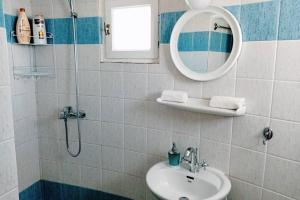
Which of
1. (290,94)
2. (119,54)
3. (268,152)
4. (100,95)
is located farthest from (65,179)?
(290,94)

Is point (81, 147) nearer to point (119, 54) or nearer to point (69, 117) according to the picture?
point (69, 117)

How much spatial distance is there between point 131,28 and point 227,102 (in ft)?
2.98

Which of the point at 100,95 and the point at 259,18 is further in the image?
the point at 100,95

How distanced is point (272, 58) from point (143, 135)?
101cm

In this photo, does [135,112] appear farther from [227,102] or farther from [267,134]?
[267,134]

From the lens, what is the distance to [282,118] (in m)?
1.31

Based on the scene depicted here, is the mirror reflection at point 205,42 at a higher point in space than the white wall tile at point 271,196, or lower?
higher

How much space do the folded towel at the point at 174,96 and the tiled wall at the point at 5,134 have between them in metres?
0.91

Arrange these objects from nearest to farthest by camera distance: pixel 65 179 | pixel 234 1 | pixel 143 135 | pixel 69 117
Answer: pixel 234 1
pixel 143 135
pixel 69 117
pixel 65 179

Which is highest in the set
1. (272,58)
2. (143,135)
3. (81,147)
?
(272,58)

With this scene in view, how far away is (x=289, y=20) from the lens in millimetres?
1235

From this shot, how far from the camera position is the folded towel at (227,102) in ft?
4.46

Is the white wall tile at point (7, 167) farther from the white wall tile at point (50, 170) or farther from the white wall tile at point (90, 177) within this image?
the white wall tile at point (50, 170)

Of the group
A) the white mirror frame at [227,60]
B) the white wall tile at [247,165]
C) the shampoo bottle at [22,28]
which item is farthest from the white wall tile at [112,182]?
the shampoo bottle at [22,28]
